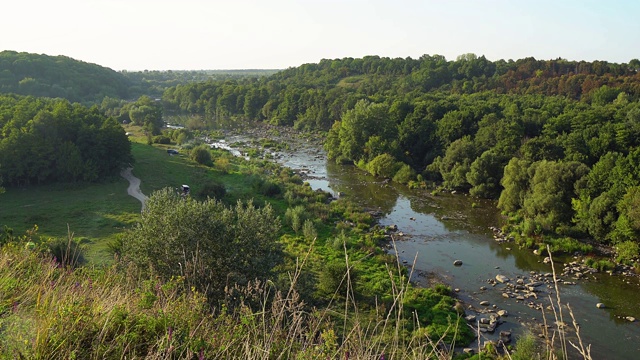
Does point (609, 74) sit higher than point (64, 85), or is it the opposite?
point (609, 74)

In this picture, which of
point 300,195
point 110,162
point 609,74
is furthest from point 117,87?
point 609,74

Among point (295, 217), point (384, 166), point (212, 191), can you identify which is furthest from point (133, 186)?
point (384, 166)

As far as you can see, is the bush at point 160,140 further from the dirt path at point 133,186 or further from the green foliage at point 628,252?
the green foliage at point 628,252

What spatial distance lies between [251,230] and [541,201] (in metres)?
25.4

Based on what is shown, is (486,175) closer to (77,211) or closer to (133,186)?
(133,186)

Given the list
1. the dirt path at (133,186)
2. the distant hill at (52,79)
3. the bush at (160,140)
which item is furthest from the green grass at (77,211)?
the distant hill at (52,79)

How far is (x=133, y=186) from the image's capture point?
41062 mm

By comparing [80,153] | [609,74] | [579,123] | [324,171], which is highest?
[609,74]

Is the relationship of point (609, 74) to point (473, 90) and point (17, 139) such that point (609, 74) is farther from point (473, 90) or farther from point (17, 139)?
point (17, 139)

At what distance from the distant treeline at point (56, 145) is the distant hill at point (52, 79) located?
63.9m

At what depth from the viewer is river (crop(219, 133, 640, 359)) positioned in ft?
67.6

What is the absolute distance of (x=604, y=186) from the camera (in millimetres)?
32344

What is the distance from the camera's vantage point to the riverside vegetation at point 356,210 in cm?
551

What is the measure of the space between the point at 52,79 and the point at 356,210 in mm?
108865
